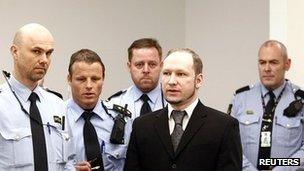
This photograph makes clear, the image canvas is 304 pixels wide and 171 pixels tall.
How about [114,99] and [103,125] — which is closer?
[103,125]

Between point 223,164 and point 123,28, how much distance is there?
9.72 ft

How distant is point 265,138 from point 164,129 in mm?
1234

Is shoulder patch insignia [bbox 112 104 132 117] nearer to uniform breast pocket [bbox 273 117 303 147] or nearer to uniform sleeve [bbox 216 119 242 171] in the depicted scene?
uniform sleeve [bbox 216 119 242 171]

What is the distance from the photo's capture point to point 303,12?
405 centimetres

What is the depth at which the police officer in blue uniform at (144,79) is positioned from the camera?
3234 millimetres

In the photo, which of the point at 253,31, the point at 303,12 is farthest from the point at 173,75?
the point at 253,31

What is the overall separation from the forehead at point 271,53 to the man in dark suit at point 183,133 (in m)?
1.21

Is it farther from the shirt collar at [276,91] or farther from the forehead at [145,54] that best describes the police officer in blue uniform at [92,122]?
the shirt collar at [276,91]

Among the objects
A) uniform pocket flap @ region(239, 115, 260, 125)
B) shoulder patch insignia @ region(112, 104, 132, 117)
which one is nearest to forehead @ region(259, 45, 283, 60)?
uniform pocket flap @ region(239, 115, 260, 125)

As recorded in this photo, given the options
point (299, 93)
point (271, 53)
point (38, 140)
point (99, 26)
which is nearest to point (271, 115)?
point (299, 93)

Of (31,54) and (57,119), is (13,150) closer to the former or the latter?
(57,119)

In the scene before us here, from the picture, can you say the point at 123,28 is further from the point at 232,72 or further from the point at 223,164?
the point at 223,164

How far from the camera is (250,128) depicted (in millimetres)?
3551

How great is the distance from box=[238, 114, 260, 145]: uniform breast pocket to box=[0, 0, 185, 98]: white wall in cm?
177
